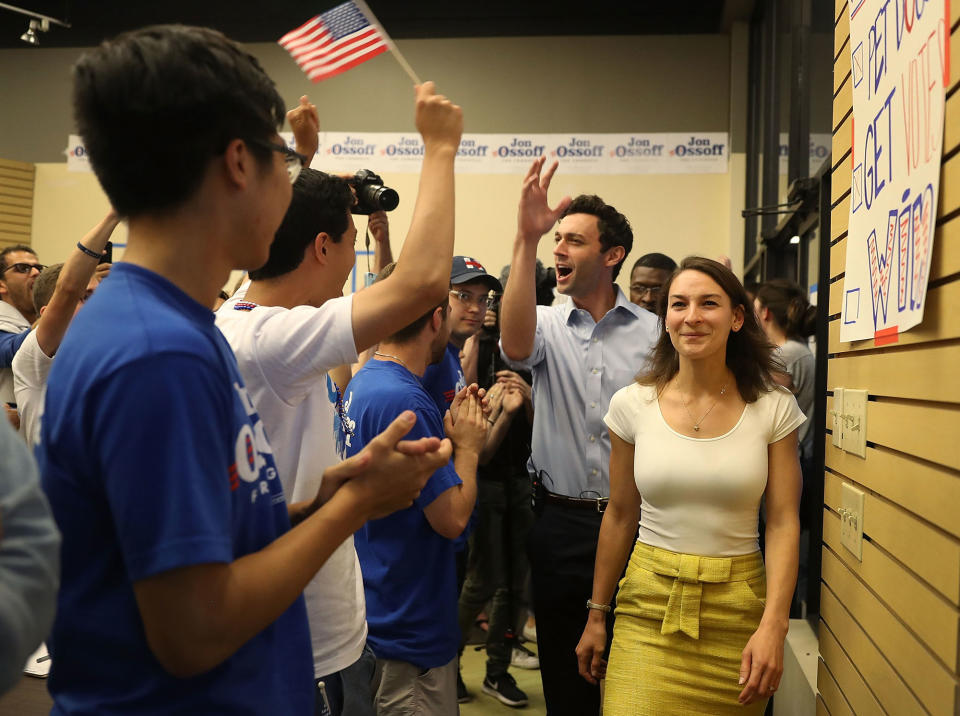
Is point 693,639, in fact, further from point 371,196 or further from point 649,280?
point 649,280

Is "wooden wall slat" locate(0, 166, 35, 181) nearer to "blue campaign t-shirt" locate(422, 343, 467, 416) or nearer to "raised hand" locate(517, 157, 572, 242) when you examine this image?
"blue campaign t-shirt" locate(422, 343, 467, 416)

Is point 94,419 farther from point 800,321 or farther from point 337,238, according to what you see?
point 800,321

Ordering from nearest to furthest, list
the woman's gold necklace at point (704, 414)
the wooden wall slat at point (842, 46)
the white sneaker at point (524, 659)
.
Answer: the wooden wall slat at point (842, 46), the woman's gold necklace at point (704, 414), the white sneaker at point (524, 659)

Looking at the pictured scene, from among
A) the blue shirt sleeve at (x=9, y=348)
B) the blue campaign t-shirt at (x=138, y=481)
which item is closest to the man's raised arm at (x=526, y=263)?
the blue campaign t-shirt at (x=138, y=481)

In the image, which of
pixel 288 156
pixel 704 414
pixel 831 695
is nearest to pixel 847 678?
pixel 831 695

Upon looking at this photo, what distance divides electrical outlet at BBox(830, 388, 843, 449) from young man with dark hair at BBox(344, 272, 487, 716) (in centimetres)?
83

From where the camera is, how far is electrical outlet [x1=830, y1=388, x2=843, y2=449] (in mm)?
1812

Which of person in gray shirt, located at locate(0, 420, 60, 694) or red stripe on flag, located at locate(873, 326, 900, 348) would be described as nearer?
person in gray shirt, located at locate(0, 420, 60, 694)

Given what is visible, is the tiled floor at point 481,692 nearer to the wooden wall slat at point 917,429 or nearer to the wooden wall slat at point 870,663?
the wooden wall slat at point 870,663

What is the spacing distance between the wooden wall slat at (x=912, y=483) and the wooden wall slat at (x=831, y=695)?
490mm

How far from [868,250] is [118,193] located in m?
1.33

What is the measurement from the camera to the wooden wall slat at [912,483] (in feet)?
3.89

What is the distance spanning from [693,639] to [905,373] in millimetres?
943

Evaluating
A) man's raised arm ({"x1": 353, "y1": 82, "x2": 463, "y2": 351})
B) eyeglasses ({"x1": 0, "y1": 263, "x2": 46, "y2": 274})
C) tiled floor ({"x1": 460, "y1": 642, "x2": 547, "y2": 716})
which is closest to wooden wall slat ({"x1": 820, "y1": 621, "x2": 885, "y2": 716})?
man's raised arm ({"x1": 353, "y1": 82, "x2": 463, "y2": 351})
